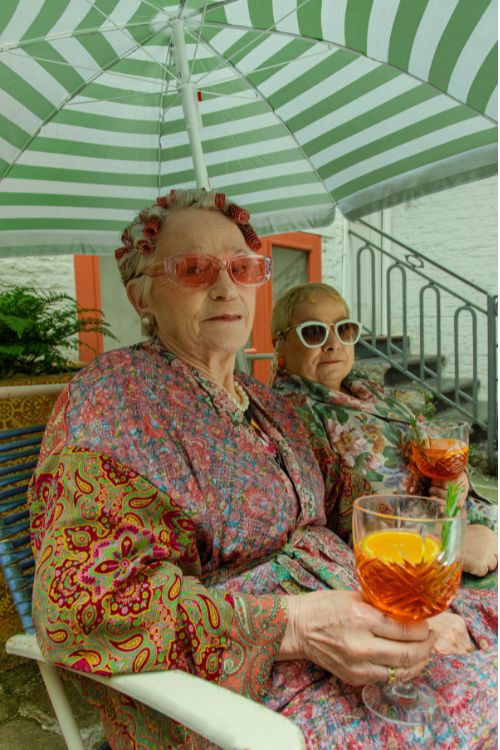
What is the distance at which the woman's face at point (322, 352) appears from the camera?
221cm

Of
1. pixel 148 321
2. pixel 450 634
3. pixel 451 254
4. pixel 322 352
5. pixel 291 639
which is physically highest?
pixel 451 254

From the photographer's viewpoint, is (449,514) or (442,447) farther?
(442,447)

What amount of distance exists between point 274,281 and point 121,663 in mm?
5678

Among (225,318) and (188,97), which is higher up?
(188,97)

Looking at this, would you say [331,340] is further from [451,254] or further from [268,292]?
[451,254]

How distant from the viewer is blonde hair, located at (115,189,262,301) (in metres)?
1.65

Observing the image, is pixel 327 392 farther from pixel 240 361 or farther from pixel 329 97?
pixel 329 97

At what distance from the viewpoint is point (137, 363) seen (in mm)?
1450

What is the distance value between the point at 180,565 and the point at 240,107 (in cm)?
221

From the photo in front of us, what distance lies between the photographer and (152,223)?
165 centimetres

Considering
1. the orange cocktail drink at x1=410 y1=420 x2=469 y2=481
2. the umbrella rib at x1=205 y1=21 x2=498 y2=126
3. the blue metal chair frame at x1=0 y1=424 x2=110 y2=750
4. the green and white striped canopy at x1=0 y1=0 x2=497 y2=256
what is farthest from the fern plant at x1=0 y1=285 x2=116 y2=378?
the orange cocktail drink at x1=410 y1=420 x2=469 y2=481

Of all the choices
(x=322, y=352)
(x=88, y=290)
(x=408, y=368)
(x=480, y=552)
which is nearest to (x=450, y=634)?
(x=480, y=552)

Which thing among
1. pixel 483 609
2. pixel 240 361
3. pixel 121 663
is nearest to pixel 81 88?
pixel 240 361

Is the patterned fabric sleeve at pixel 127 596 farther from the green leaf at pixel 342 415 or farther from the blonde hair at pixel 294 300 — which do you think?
the blonde hair at pixel 294 300
